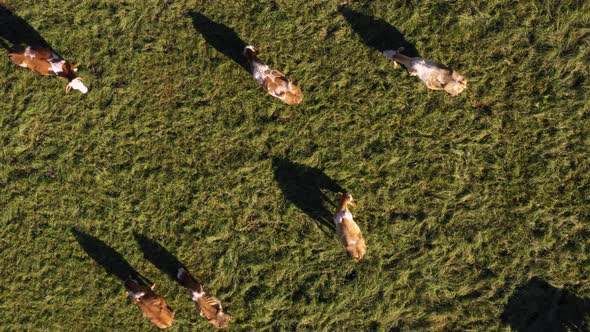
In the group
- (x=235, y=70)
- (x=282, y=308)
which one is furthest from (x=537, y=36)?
(x=282, y=308)

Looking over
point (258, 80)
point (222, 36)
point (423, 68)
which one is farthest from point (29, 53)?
point (423, 68)

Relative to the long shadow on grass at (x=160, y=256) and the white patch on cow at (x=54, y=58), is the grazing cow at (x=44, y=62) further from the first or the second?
the long shadow on grass at (x=160, y=256)

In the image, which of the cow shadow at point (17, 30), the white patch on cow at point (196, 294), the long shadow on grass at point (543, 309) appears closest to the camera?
the long shadow on grass at point (543, 309)

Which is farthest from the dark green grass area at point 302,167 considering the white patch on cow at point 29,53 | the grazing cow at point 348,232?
the white patch on cow at point 29,53

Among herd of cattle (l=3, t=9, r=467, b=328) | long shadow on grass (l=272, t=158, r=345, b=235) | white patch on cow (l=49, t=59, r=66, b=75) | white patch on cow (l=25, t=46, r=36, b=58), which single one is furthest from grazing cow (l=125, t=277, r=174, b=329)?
white patch on cow (l=25, t=46, r=36, b=58)

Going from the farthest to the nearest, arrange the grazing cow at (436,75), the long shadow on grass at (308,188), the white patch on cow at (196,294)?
the long shadow on grass at (308,188)
the white patch on cow at (196,294)
the grazing cow at (436,75)

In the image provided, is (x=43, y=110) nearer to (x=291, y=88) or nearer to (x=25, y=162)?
(x=25, y=162)
